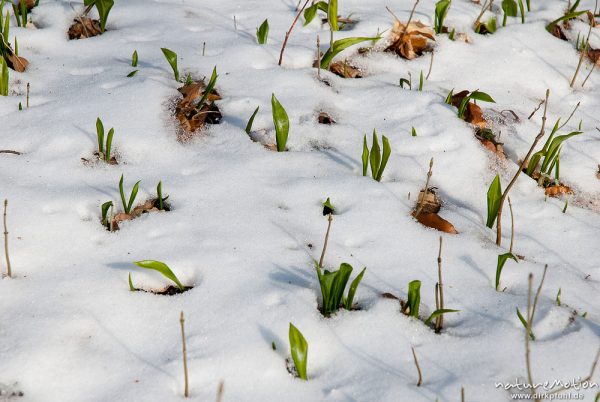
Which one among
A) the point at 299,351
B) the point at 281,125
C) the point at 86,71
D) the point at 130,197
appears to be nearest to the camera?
the point at 299,351

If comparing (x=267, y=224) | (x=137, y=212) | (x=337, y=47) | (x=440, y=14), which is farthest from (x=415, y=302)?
(x=440, y=14)

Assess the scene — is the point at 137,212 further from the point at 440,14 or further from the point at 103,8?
the point at 440,14

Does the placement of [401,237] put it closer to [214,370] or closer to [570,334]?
[570,334]

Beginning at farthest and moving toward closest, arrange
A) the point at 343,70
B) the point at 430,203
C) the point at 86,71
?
the point at 343,70 < the point at 86,71 < the point at 430,203

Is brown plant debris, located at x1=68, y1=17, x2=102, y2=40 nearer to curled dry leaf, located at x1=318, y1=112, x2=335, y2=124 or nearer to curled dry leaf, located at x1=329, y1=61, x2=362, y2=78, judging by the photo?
curled dry leaf, located at x1=329, y1=61, x2=362, y2=78

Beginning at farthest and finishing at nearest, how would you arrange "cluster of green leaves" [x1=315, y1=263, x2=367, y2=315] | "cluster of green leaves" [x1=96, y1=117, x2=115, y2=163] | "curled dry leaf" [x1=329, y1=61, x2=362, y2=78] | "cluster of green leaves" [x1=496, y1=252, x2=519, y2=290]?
"curled dry leaf" [x1=329, y1=61, x2=362, y2=78]
"cluster of green leaves" [x1=96, y1=117, x2=115, y2=163]
"cluster of green leaves" [x1=496, y1=252, x2=519, y2=290]
"cluster of green leaves" [x1=315, y1=263, x2=367, y2=315]

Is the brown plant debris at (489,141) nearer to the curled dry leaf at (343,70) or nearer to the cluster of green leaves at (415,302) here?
the curled dry leaf at (343,70)

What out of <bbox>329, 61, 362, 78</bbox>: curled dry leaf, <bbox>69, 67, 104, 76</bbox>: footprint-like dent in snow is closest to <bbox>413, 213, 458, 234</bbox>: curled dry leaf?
<bbox>329, 61, 362, 78</bbox>: curled dry leaf

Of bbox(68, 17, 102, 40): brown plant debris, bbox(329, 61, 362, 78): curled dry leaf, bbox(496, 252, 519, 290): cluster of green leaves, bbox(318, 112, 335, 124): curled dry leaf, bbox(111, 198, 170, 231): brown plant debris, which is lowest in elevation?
bbox(111, 198, 170, 231): brown plant debris
